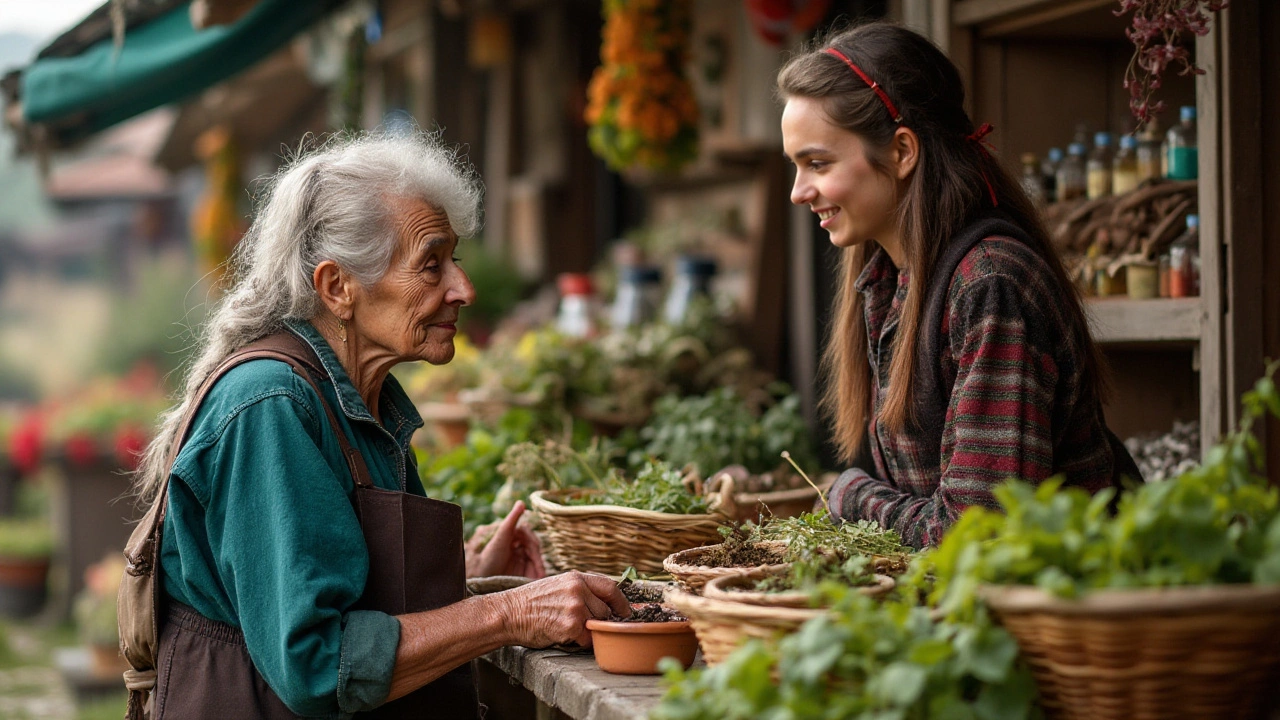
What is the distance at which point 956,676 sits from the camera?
4.35 ft

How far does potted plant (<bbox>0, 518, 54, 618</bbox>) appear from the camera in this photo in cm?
941

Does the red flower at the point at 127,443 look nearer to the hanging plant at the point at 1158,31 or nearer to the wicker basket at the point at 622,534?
the wicker basket at the point at 622,534

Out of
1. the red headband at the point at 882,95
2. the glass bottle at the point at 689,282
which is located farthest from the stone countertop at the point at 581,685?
the glass bottle at the point at 689,282

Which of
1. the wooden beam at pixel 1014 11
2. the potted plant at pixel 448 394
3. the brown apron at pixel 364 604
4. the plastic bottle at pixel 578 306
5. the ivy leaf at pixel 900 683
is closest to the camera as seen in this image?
the ivy leaf at pixel 900 683

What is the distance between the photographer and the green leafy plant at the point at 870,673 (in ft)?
4.31

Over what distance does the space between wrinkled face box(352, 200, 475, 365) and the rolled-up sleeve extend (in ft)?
1.02

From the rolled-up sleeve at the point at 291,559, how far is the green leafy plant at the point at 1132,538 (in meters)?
0.95

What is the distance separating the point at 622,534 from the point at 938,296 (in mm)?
789

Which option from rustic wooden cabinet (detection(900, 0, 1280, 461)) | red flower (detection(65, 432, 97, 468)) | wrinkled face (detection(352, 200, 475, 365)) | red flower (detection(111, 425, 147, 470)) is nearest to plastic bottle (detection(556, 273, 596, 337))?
rustic wooden cabinet (detection(900, 0, 1280, 461))

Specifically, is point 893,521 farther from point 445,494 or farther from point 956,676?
point 445,494

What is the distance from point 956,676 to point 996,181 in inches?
43.2

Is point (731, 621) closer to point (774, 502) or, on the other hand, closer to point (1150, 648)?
point (1150, 648)

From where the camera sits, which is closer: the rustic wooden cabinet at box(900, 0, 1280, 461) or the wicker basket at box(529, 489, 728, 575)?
the wicker basket at box(529, 489, 728, 575)

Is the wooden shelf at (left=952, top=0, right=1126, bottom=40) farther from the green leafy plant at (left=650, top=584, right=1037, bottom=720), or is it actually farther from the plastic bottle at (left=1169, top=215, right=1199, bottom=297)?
the green leafy plant at (left=650, top=584, right=1037, bottom=720)
